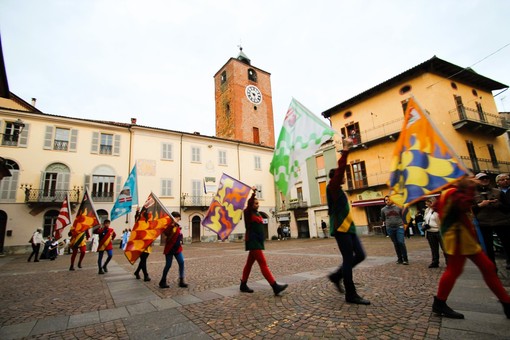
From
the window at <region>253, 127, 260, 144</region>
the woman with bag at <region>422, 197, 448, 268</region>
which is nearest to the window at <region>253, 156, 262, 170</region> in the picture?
the window at <region>253, 127, 260, 144</region>

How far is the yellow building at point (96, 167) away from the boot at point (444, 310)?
712 inches

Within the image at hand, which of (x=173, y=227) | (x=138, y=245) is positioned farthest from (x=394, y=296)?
(x=138, y=245)

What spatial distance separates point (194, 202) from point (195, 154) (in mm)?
5194

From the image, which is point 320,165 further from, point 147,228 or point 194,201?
point 147,228

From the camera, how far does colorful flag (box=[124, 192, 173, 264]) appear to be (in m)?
6.14

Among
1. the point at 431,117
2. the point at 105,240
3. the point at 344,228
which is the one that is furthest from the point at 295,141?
the point at 431,117

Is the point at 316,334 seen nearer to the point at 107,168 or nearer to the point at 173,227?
the point at 173,227

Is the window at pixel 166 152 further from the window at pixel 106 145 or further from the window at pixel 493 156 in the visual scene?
the window at pixel 493 156

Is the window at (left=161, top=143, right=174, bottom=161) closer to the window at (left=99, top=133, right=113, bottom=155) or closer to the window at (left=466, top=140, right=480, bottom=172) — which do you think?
the window at (left=99, top=133, right=113, bottom=155)

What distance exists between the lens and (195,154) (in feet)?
91.5

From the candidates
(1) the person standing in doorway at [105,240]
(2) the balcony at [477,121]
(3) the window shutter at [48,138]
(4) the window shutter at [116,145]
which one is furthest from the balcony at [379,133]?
(3) the window shutter at [48,138]

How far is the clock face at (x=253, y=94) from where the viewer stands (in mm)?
39562

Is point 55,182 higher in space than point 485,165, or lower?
higher

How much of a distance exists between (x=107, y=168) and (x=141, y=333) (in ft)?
77.2
